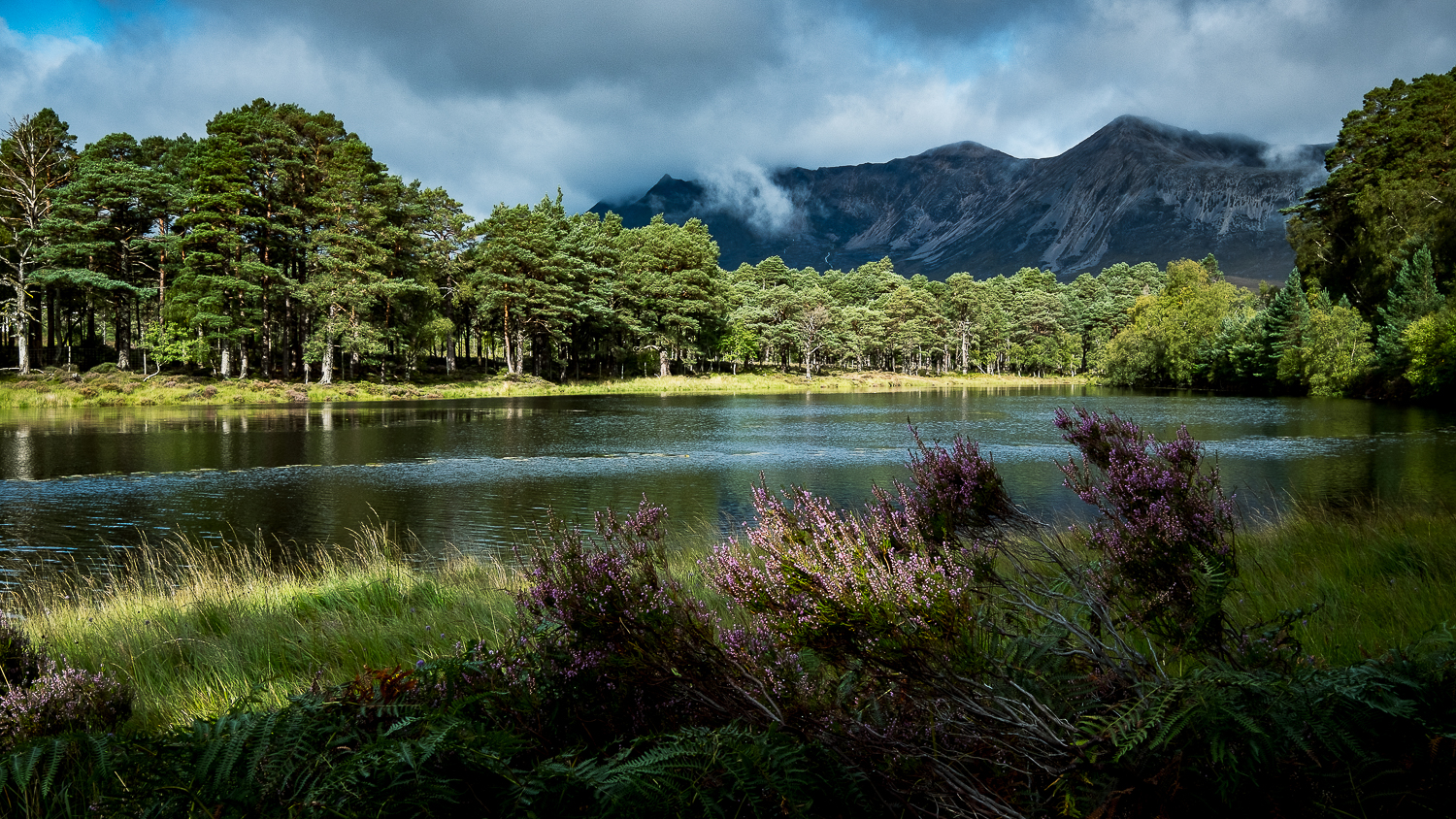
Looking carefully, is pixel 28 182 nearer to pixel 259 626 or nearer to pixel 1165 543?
pixel 259 626

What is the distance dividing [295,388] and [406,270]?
12.6 meters

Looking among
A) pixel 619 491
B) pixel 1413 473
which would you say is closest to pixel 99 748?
pixel 619 491

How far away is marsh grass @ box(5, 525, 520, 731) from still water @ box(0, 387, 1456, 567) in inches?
187

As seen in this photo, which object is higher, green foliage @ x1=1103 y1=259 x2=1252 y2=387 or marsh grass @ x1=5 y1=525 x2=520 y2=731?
green foliage @ x1=1103 y1=259 x2=1252 y2=387

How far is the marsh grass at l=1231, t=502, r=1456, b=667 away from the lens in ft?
11.5

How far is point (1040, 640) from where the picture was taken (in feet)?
7.29

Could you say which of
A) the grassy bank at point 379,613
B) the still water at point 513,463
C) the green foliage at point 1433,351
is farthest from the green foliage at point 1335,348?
the grassy bank at point 379,613

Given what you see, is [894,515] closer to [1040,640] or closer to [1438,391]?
[1040,640]

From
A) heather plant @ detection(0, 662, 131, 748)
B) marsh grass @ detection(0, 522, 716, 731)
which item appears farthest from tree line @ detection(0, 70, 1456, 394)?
heather plant @ detection(0, 662, 131, 748)

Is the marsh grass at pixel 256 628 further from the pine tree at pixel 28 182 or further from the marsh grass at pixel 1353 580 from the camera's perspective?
the pine tree at pixel 28 182

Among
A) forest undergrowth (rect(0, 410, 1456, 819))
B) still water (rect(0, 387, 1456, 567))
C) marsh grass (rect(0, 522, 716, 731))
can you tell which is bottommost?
still water (rect(0, 387, 1456, 567))

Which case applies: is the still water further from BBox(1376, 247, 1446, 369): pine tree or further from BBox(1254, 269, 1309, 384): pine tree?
BBox(1254, 269, 1309, 384): pine tree

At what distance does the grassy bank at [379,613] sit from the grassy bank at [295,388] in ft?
141

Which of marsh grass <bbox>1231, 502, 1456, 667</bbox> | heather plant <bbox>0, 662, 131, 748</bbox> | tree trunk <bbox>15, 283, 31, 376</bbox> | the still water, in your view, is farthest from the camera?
tree trunk <bbox>15, 283, 31, 376</bbox>
